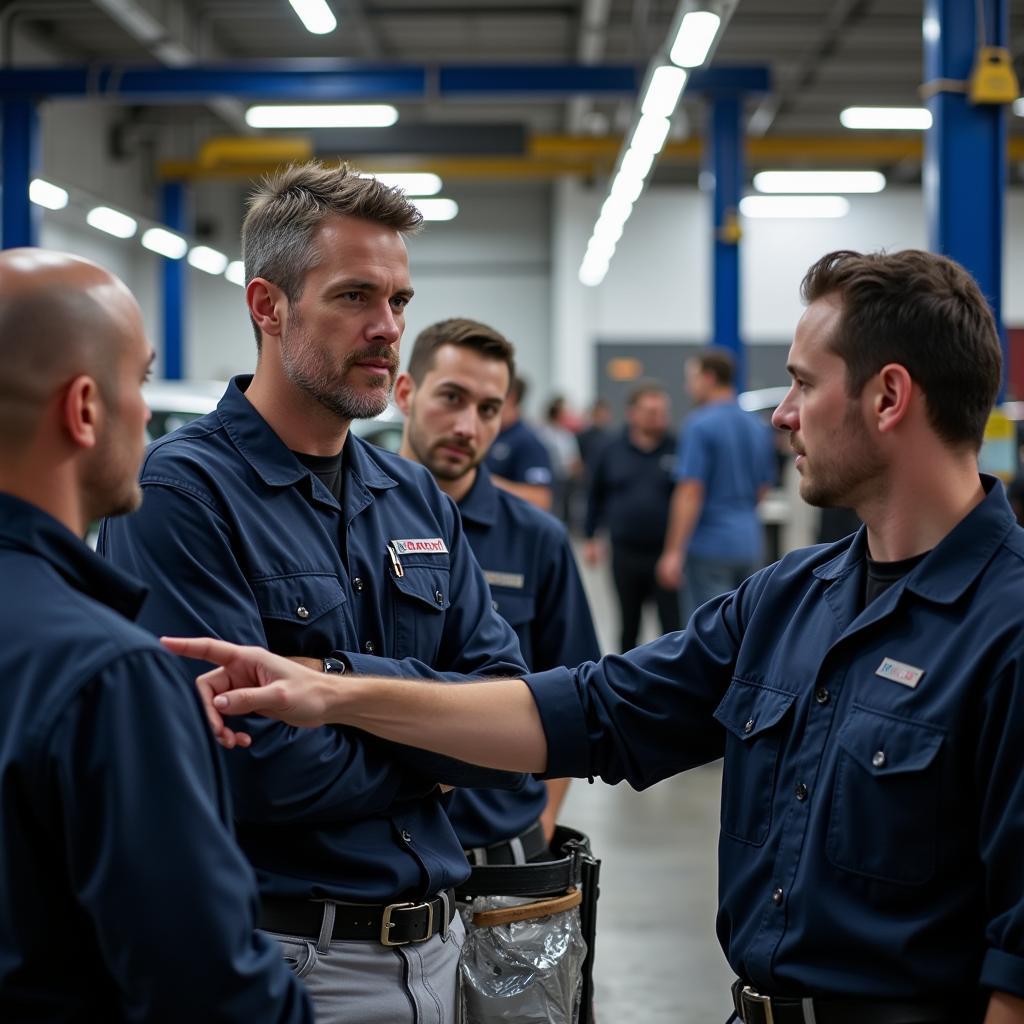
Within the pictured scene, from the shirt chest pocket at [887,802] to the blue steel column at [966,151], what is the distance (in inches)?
124

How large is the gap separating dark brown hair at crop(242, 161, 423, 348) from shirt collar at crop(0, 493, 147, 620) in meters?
0.85

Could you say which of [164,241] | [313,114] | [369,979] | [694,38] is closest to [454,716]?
[369,979]

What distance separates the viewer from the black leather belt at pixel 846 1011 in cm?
149

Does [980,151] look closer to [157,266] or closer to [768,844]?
[768,844]

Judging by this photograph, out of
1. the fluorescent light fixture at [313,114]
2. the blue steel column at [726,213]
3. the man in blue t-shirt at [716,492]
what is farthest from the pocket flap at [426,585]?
the fluorescent light fixture at [313,114]

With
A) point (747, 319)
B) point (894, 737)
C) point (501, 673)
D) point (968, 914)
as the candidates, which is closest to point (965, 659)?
point (894, 737)

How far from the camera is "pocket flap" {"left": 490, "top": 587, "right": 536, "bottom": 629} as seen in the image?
2.77 m

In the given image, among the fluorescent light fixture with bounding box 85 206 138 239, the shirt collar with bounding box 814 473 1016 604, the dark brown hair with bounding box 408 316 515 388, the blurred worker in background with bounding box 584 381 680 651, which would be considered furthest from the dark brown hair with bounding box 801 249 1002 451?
the fluorescent light fixture with bounding box 85 206 138 239

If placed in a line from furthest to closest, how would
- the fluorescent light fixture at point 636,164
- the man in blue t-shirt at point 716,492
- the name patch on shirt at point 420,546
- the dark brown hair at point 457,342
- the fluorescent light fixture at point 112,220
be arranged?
the fluorescent light fixture at point 112,220, the fluorescent light fixture at point 636,164, the man in blue t-shirt at point 716,492, the dark brown hair at point 457,342, the name patch on shirt at point 420,546

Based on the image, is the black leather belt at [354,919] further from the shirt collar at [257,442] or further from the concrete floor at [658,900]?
the concrete floor at [658,900]

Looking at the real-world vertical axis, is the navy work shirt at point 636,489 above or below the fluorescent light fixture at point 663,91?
below

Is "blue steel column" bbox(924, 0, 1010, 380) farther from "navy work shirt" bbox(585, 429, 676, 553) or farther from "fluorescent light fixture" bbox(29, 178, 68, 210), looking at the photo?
"fluorescent light fixture" bbox(29, 178, 68, 210)

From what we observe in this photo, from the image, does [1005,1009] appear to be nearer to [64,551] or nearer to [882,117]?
[64,551]

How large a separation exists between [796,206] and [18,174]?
1128 cm
